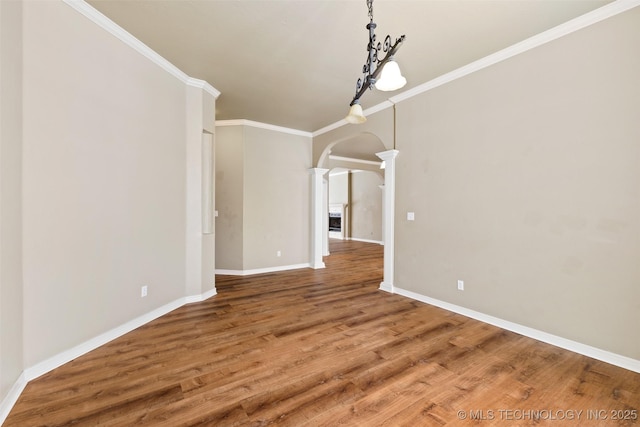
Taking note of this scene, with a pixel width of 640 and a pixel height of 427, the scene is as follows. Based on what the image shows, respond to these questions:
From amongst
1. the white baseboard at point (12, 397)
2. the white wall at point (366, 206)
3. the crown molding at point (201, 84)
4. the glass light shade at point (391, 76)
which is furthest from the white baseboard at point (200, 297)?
the white wall at point (366, 206)

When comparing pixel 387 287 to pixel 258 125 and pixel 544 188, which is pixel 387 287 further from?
pixel 258 125

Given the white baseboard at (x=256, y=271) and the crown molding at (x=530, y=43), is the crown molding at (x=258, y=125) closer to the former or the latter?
the crown molding at (x=530, y=43)

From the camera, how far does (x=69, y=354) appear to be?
2154mm

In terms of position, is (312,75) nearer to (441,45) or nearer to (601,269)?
(441,45)

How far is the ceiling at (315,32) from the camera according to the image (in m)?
2.21

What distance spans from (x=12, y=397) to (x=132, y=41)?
3076 millimetres

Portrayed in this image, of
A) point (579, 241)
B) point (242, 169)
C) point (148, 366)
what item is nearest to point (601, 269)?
point (579, 241)

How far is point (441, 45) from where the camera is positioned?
107 inches

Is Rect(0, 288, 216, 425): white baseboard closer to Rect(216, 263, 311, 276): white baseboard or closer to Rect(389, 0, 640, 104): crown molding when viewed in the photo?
Rect(216, 263, 311, 276): white baseboard

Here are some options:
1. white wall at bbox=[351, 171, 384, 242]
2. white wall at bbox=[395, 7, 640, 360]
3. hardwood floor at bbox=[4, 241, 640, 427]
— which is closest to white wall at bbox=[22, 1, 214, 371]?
hardwood floor at bbox=[4, 241, 640, 427]

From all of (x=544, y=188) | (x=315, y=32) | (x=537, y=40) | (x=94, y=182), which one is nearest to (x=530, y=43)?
(x=537, y=40)

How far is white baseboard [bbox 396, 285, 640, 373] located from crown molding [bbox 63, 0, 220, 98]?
4316mm

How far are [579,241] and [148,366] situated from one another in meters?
3.83

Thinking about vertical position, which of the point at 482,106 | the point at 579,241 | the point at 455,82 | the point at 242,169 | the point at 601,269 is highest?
the point at 455,82
